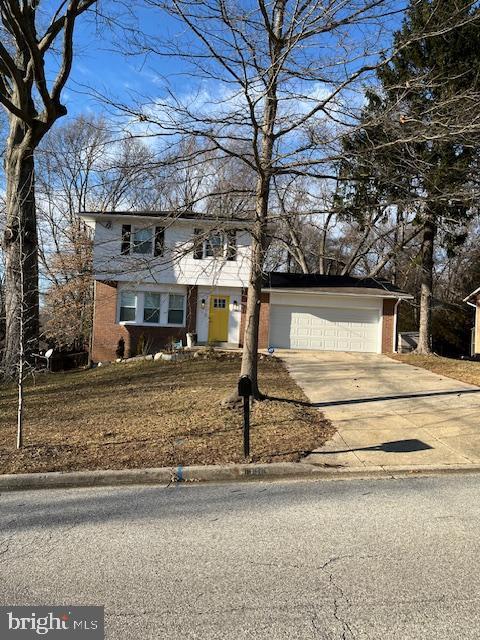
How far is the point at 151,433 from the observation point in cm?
791

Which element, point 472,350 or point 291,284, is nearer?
point 291,284

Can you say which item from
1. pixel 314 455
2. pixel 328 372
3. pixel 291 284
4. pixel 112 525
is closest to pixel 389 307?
pixel 291 284

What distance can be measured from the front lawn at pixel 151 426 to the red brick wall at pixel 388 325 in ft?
33.4

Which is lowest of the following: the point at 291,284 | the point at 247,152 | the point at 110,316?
the point at 110,316

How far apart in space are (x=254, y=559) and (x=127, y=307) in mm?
19482

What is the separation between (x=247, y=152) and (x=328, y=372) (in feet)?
26.2

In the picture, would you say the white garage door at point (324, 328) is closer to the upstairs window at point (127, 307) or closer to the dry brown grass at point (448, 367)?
the dry brown grass at point (448, 367)

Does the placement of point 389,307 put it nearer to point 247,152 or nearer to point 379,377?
point 379,377

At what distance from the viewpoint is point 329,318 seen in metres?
22.6

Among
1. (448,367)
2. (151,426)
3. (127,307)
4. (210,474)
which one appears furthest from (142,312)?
(210,474)

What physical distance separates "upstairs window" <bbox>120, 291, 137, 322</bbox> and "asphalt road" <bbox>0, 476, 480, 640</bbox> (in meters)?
17.1

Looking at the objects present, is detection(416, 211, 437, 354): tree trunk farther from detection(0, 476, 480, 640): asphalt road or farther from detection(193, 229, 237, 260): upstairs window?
detection(0, 476, 480, 640): asphalt road

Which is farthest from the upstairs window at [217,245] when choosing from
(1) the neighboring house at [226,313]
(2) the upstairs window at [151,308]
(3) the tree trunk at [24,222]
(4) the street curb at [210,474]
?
(2) the upstairs window at [151,308]

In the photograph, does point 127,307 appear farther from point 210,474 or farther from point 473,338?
point 473,338
